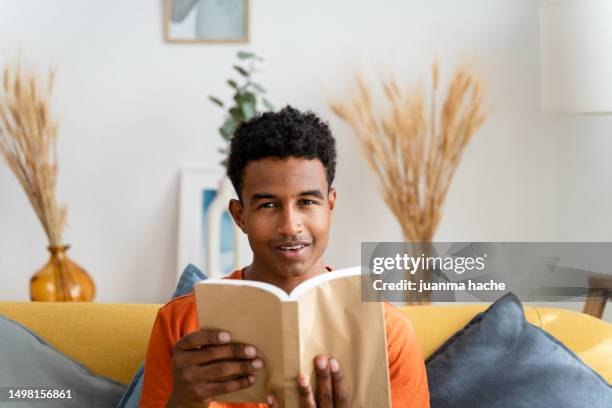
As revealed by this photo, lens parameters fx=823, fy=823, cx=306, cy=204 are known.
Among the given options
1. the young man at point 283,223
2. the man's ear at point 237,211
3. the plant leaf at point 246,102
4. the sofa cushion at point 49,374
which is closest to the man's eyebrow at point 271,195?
the young man at point 283,223

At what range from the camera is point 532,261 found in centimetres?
343

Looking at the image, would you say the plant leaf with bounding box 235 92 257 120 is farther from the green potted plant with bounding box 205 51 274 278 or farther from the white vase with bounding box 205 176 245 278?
the white vase with bounding box 205 176 245 278

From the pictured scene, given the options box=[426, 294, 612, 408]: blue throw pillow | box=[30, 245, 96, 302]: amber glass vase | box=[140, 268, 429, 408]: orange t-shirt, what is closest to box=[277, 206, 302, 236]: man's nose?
box=[140, 268, 429, 408]: orange t-shirt

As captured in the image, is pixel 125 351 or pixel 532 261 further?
pixel 532 261

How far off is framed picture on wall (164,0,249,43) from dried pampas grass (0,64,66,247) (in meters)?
0.60

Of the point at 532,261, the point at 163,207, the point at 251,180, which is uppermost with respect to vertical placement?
the point at 251,180

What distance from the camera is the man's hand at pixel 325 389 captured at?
1175mm

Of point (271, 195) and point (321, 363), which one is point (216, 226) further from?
point (321, 363)

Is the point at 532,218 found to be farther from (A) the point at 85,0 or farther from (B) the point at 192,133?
(A) the point at 85,0

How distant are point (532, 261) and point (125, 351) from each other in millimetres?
1995

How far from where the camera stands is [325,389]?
118 cm

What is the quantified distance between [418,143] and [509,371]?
154cm

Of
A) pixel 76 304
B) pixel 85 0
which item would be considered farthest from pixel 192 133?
pixel 76 304
